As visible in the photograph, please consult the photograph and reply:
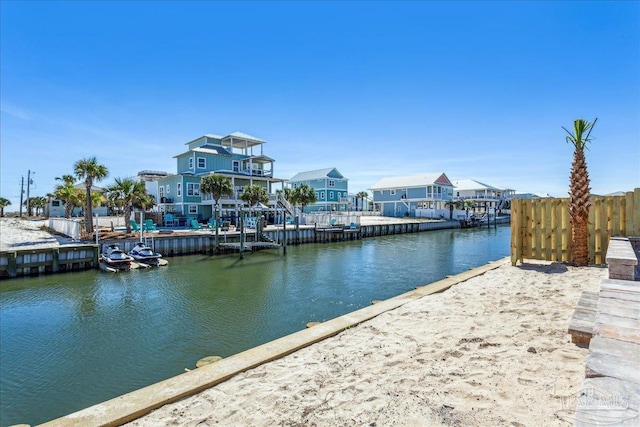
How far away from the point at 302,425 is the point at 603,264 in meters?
11.3

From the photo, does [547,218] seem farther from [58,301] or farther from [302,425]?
[58,301]

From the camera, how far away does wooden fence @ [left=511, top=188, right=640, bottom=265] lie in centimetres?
1007

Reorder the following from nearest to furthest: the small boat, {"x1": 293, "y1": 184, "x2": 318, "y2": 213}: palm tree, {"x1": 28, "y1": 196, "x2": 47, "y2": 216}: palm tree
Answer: the small boat
{"x1": 293, "y1": 184, "x2": 318, "y2": 213}: palm tree
{"x1": 28, "y1": 196, "x2": 47, "y2": 216}: palm tree

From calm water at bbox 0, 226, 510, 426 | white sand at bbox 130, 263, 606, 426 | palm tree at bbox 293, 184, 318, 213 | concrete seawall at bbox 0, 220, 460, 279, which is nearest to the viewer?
white sand at bbox 130, 263, 606, 426

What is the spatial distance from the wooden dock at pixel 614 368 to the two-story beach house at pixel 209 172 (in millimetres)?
35609

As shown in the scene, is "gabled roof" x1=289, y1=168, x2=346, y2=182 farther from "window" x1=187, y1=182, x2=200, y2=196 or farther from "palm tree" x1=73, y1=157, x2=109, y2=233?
"palm tree" x1=73, y1=157, x2=109, y2=233

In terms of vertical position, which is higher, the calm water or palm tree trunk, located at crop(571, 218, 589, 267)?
palm tree trunk, located at crop(571, 218, 589, 267)

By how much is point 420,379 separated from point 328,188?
187 ft

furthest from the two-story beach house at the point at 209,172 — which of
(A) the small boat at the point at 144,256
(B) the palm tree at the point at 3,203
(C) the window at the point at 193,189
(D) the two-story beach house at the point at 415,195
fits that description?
(B) the palm tree at the point at 3,203

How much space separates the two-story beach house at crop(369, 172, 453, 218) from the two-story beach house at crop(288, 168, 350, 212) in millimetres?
8190

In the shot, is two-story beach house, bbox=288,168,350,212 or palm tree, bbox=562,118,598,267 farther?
two-story beach house, bbox=288,168,350,212

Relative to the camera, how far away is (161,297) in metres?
14.6

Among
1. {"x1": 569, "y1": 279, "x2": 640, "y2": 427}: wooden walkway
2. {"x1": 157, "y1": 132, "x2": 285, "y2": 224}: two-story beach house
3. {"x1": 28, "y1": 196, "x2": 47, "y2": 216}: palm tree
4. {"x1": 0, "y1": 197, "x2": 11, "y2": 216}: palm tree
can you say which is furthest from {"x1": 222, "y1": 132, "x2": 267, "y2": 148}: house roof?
{"x1": 0, "y1": 197, "x2": 11, "y2": 216}: palm tree

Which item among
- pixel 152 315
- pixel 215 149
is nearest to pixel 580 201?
pixel 152 315
